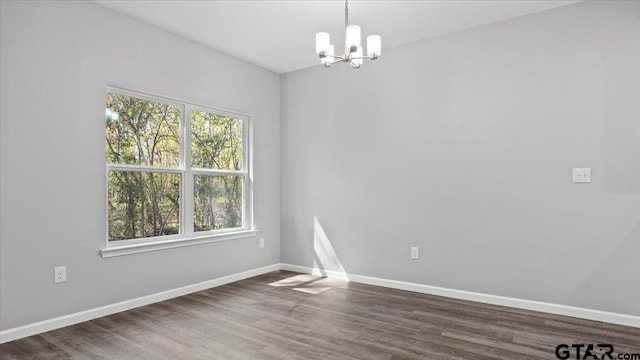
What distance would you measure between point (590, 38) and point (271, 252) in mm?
4125

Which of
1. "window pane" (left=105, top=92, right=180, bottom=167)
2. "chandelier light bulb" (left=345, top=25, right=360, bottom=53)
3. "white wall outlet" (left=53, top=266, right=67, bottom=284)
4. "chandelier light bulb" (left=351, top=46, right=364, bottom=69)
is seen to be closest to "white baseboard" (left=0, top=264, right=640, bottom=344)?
"white wall outlet" (left=53, top=266, right=67, bottom=284)

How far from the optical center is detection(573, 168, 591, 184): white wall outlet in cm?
314

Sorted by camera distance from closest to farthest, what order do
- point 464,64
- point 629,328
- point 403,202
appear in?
point 629,328
point 464,64
point 403,202

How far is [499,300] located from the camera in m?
3.52

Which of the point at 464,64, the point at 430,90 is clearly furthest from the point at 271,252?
the point at 464,64

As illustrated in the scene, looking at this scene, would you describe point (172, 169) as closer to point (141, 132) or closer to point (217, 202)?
point (141, 132)

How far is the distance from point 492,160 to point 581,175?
28.4 inches

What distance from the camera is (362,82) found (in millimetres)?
4367

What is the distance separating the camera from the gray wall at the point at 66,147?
273 cm

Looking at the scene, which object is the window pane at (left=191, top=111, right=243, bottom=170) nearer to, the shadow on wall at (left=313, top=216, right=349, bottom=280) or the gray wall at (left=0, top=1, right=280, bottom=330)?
the gray wall at (left=0, top=1, right=280, bottom=330)

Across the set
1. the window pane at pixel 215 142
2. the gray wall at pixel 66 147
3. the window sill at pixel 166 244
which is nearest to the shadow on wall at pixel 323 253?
the window sill at pixel 166 244

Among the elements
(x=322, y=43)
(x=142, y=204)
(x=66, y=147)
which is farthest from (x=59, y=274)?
(x=322, y=43)

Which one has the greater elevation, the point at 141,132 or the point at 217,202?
the point at 141,132

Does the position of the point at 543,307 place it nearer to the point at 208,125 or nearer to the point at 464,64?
the point at 464,64
